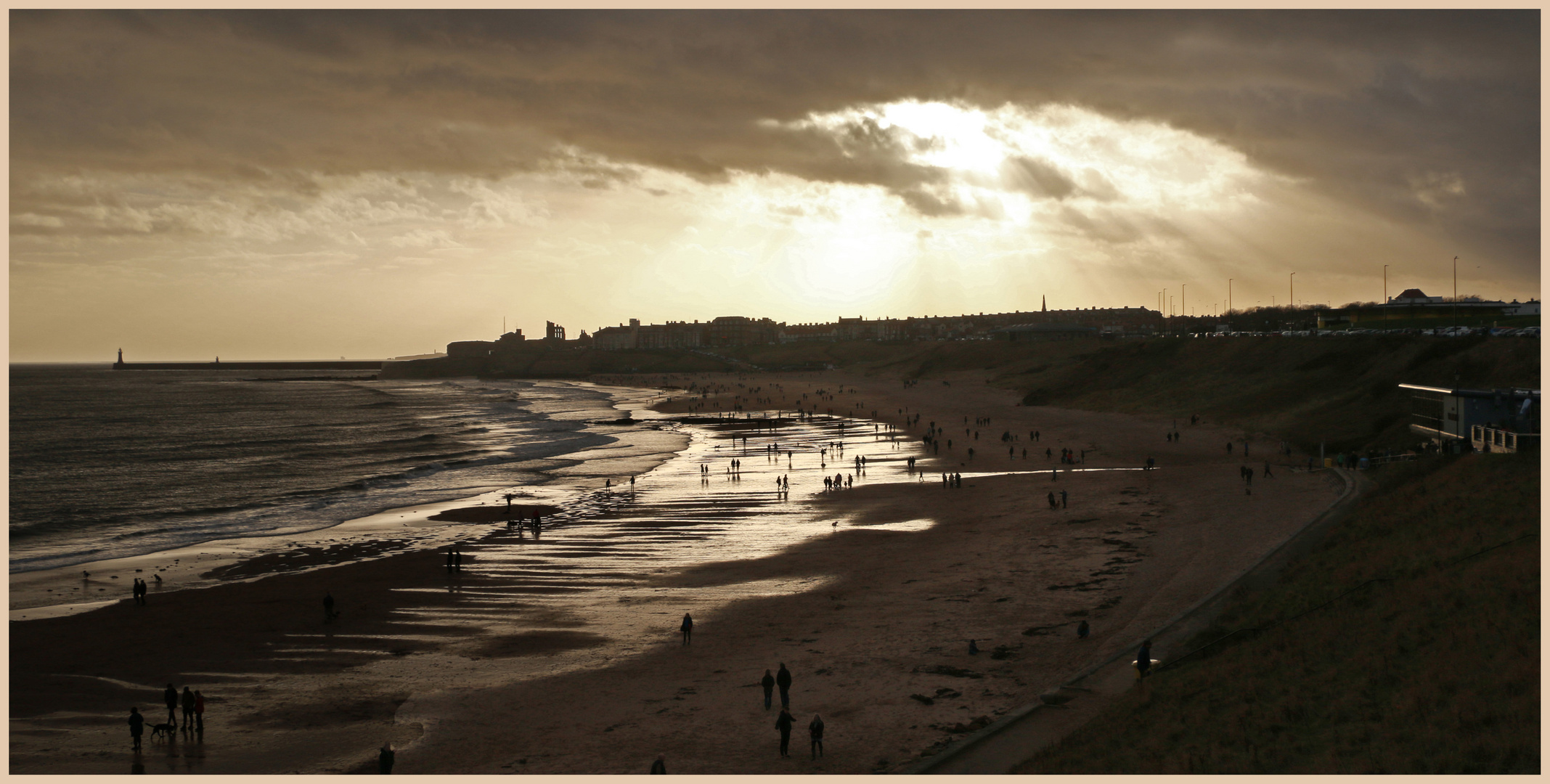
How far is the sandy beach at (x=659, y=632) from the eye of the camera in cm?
1770

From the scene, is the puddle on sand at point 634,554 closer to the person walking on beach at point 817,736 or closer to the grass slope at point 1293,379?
the person walking on beach at point 817,736

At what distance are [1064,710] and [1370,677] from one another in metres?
5.41

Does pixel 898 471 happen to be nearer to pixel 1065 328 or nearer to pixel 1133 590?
pixel 1133 590

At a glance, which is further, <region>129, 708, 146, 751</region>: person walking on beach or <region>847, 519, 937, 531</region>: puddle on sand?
<region>847, 519, 937, 531</region>: puddle on sand

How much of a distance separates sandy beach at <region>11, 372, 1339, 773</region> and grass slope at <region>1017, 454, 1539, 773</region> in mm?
2455

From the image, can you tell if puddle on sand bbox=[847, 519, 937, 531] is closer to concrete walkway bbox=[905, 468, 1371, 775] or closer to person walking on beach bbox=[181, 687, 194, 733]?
concrete walkway bbox=[905, 468, 1371, 775]

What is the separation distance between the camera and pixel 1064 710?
1677 centimetres

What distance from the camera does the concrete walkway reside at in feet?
49.7

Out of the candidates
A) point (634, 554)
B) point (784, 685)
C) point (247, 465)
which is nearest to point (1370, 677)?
point (784, 685)

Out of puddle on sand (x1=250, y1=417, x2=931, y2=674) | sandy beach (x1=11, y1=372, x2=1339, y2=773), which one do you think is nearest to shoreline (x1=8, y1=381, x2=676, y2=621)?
sandy beach (x1=11, y1=372, x2=1339, y2=773)

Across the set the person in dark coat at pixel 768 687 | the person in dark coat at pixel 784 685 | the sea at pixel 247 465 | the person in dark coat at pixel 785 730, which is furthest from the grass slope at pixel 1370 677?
the sea at pixel 247 465

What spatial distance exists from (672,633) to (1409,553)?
18.7 meters

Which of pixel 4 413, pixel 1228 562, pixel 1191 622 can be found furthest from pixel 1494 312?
pixel 4 413

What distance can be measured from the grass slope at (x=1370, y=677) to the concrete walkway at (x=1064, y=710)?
50 centimetres
